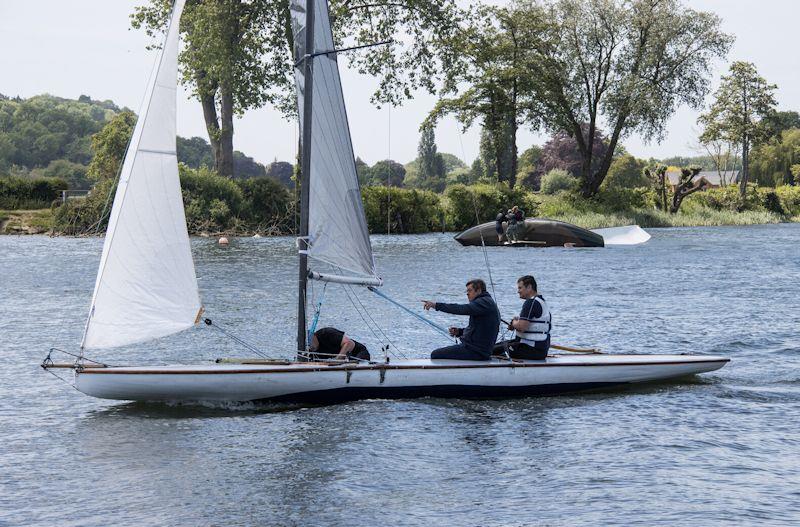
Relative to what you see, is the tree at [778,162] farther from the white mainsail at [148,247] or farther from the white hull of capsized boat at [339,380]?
the white mainsail at [148,247]

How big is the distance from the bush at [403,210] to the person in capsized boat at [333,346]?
50.4 meters

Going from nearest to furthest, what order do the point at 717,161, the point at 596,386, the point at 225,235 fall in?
the point at 596,386 < the point at 225,235 < the point at 717,161

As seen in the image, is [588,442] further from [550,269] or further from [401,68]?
Answer: [401,68]

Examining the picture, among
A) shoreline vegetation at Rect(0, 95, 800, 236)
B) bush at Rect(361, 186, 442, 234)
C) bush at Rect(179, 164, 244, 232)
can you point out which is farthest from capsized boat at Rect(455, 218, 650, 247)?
bush at Rect(179, 164, 244, 232)

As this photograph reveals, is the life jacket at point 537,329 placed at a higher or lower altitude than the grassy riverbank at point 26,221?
lower

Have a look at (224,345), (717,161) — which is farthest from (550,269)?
(717,161)

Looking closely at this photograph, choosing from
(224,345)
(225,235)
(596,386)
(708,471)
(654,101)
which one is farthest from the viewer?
(654,101)

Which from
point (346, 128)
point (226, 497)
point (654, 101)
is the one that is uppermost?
point (654, 101)

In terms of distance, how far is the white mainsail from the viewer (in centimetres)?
1533

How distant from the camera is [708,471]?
13.8 metres

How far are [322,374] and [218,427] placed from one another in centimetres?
189

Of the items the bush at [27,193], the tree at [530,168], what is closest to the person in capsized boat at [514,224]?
the bush at [27,193]

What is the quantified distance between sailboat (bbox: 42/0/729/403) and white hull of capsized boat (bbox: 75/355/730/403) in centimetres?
2

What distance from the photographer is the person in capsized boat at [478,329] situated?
17.0 meters
